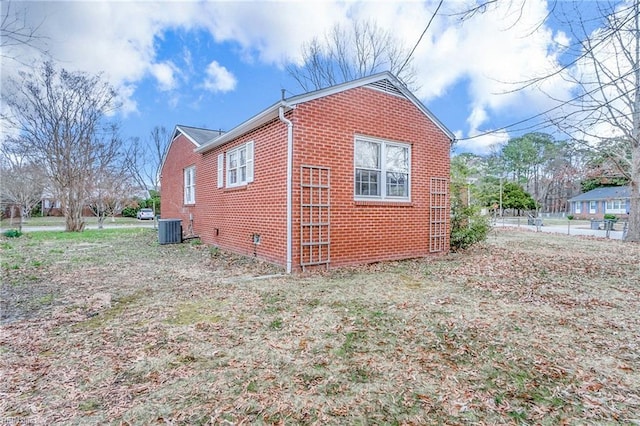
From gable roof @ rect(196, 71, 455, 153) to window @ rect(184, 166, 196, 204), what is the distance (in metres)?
4.25

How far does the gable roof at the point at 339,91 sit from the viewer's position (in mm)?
6629

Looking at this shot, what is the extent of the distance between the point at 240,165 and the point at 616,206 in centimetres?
4610

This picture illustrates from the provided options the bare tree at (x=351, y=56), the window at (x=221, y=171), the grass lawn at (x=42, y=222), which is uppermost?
the bare tree at (x=351, y=56)

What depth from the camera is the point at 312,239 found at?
687 centimetres

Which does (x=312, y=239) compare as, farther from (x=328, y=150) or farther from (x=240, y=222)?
(x=240, y=222)

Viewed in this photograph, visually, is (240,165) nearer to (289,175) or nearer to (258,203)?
(258,203)

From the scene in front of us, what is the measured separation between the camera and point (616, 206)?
3728cm

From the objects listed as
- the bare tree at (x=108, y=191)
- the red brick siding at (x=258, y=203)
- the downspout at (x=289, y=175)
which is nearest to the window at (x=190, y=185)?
the red brick siding at (x=258, y=203)

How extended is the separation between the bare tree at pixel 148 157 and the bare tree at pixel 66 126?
9.55 metres

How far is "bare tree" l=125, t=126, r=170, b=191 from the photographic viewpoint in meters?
29.5

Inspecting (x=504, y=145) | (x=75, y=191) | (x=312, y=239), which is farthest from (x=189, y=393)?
(x=504, y=145)

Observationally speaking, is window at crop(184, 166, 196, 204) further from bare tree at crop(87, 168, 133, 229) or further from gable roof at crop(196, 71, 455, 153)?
bare tree at crop(87, 168, 133, 229)

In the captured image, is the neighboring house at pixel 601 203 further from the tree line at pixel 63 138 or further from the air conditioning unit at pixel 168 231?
the tree line at pixel 63 138

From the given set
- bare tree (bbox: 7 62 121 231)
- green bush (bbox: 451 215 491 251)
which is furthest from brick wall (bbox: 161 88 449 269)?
bare tree (bbox: 7 62 121 231)
